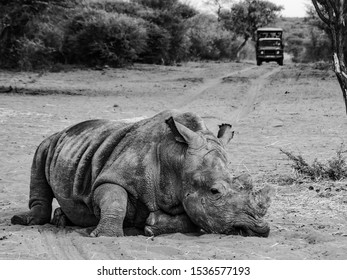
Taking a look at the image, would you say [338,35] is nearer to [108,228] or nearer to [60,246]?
[108,228]

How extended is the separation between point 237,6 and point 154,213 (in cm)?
A: 6381

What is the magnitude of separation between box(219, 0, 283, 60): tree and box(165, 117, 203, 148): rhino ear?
58.9 metres

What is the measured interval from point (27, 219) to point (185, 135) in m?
1.98

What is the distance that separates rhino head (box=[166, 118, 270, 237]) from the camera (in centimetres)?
507

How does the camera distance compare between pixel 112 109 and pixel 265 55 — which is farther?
pixel 265 55

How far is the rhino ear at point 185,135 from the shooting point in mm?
5379

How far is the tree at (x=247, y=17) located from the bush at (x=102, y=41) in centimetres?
3297

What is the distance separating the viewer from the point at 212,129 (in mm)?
13188

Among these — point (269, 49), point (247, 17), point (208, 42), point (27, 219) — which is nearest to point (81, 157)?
point (27, 219)

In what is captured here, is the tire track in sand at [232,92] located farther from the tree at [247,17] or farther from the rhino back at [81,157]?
the tree at [247,17]

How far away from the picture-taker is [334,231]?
5.80 meters

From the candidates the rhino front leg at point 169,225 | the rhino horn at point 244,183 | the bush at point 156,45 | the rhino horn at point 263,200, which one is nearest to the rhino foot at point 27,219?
the rhino front leg at point 169,225

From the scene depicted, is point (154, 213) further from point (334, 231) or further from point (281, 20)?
point (281, 20)

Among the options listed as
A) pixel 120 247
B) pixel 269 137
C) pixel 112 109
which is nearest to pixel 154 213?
pixel 120 247
